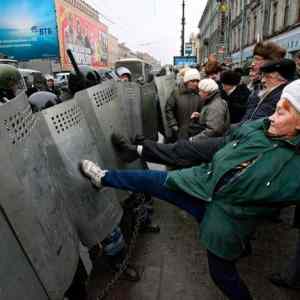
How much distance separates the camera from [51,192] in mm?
1652

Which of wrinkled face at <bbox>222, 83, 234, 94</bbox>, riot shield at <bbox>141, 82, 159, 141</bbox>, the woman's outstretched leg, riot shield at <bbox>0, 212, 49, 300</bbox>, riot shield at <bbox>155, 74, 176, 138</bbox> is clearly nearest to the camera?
riot shield at <bbox>0, 212, 49, 300</bbox>

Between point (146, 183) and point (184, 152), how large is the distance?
593mm

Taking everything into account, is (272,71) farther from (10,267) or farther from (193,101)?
(10,267)

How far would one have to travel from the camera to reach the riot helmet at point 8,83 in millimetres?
2400

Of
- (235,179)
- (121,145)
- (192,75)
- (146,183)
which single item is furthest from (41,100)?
(235,179)

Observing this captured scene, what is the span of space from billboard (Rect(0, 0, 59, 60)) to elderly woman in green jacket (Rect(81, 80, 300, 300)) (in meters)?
22.4

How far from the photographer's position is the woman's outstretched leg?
196 cm

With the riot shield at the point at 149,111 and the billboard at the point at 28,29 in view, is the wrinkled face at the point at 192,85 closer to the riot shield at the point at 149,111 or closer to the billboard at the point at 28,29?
the riot shield at the point at 149,111

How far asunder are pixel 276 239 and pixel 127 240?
1511mm

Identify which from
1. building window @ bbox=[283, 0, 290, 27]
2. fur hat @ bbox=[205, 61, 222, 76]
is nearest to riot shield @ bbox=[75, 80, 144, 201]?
fur hat @ bbox=[205, 61, 222, 76]

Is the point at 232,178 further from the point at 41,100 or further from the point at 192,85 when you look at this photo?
the point at 192,85

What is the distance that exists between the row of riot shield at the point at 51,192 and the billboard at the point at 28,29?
21558 mm

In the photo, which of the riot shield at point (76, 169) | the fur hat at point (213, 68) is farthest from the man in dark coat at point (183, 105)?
the riot shield at point (76, 169)

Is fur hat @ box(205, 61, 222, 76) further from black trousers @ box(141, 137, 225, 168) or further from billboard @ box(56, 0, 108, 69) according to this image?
billboard @ box(56, 0, 108, 69)
